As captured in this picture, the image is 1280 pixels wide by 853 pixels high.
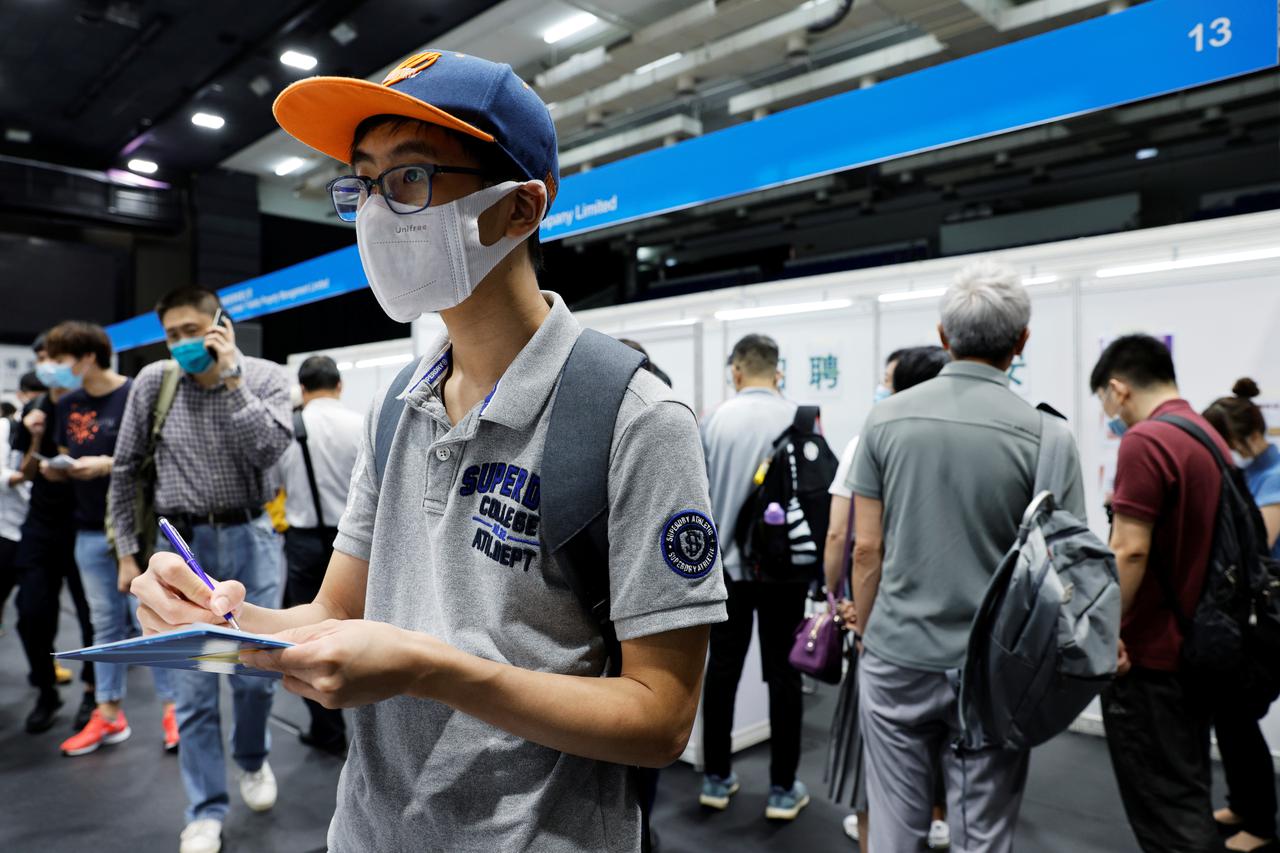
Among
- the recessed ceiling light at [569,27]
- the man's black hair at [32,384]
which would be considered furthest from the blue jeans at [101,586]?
the recessed ceiling light at [569,27]

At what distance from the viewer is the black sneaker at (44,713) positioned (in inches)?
156

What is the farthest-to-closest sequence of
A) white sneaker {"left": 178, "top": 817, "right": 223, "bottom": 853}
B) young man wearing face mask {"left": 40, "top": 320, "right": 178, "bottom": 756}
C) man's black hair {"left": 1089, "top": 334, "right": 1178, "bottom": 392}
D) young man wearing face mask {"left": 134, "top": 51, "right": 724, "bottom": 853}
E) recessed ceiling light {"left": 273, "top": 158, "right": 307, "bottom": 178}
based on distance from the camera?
recessed ceiling light {"left": 273, "top": 158, "right": 307, "bottom": 178} < young man wearing face mask {"left": 40, "top": 320, "right": 178, "bottom": 756} < white sneaker {"left": 178, "top": 817, "right": 223, "bottom": 853} < man's black hair {"left": 1089, "top": 334, "right": 1178, "bottom": 392} < young man wearing face mask {"left": 134, "top": 51, "right": 724, "bottom": 853}

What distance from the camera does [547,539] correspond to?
796 millimetres

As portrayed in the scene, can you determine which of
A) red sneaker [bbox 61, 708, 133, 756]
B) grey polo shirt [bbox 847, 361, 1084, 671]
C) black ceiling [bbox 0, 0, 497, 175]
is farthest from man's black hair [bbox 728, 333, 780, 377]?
black ceiling [bbox 0, 0, 497, 175]

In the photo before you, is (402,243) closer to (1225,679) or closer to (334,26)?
(1225,679)

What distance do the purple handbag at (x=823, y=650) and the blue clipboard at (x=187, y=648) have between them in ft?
7.04

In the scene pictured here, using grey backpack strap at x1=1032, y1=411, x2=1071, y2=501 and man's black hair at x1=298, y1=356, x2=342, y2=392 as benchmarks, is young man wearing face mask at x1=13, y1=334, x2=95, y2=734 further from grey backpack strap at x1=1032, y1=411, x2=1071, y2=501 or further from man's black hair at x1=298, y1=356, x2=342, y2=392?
grey backpack strap at x1=1032, y1=411, x2=1071, y2=501

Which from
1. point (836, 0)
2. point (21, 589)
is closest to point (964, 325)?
point (21, 589)

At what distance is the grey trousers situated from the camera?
1866 millimetres

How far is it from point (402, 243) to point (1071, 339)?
413 cm

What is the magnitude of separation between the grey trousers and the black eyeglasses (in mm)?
1598

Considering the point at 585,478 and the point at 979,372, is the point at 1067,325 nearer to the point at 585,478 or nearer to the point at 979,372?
the point at 979,372

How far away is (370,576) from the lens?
0.93 metres

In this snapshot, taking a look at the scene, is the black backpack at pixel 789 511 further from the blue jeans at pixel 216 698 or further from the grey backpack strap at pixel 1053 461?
the blue jeans at pixel 216 698
